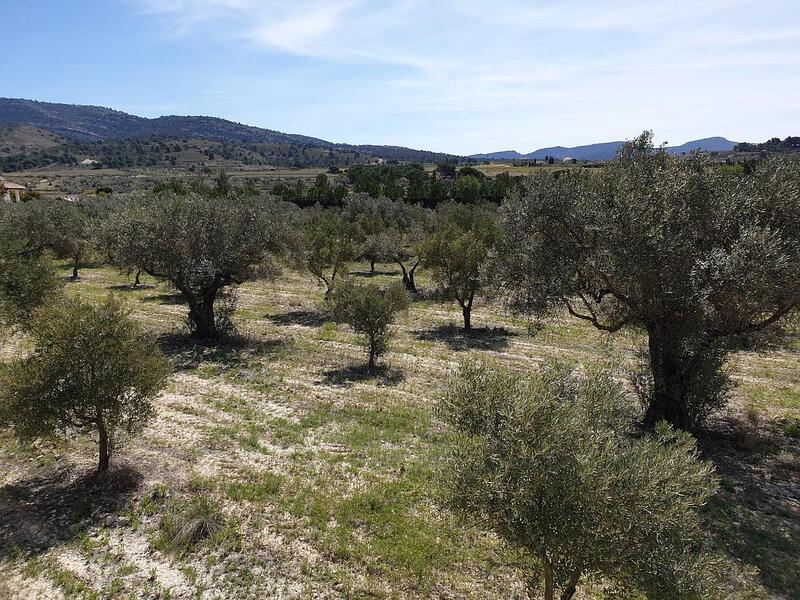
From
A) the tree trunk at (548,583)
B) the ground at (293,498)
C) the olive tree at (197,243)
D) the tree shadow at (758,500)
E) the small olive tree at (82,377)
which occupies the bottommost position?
the ground at (293,498)

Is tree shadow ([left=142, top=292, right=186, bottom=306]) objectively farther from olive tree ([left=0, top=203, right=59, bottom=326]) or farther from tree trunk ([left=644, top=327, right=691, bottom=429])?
tree trunk ([left=644, top=327, right=691, bottom=429])

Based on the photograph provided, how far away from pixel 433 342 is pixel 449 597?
936 inches

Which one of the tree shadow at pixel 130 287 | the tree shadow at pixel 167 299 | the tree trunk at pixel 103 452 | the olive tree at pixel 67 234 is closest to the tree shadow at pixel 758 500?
the tree trunk at pixel 103 452

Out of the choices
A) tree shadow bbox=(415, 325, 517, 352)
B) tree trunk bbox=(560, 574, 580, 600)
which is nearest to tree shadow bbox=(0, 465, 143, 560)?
tree trunk bbox=(560, 574, 580, 600)

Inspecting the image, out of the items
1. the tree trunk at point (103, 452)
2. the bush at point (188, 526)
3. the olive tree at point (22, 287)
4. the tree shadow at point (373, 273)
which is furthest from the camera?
the tree shadow at point (373, 273)

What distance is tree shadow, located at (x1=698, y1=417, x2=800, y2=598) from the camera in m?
13.1

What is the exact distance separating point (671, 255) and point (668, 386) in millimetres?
7221

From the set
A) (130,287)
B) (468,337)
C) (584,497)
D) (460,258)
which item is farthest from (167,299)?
(584,497)

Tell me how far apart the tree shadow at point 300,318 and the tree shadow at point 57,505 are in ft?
75.9

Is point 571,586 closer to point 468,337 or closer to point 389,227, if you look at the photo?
point 468,337

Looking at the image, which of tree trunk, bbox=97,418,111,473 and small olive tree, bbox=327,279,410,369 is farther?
small olive tree, bbox=327,279,410,369

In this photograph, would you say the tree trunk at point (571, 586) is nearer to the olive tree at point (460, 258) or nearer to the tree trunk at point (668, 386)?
the tree trunk at point (668, 386)

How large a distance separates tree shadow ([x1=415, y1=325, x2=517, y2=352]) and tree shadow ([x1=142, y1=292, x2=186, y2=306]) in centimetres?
2445

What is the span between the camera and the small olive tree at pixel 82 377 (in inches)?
561
